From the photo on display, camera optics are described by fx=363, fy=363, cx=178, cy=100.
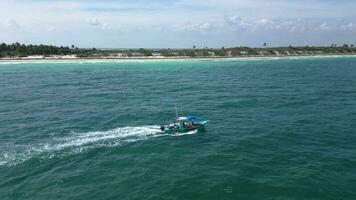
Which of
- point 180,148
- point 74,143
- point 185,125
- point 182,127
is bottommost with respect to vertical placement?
point 180,148

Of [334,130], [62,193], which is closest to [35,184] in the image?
[62,193]

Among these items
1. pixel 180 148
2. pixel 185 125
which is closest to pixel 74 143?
pixel 180 148

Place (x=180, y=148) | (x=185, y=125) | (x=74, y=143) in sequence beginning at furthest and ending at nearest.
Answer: (x=185, y=125) < (x=74, y=143) < (x=180, y=148)

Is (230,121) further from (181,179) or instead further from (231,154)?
(181,179)

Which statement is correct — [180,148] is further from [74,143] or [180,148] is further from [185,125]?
[74,143]

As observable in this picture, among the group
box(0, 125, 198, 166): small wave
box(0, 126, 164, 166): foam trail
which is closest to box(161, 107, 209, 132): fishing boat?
box(0, 125, 198, 166): small wave

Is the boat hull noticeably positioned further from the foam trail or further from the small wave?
the foam trail
